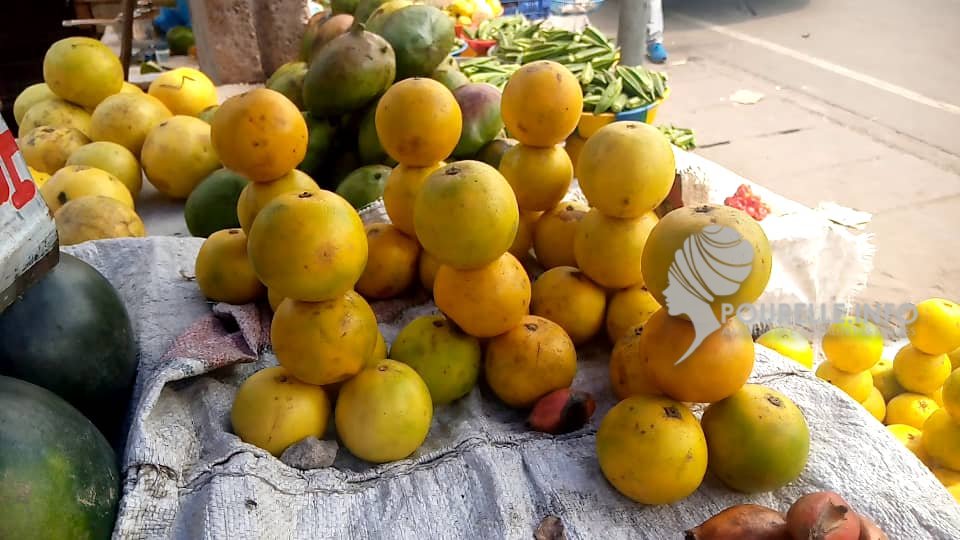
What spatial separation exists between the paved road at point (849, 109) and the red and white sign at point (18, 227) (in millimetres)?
3776

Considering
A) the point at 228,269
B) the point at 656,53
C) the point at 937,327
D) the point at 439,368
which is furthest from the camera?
the point at 656,53

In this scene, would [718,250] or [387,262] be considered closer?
[718,250]

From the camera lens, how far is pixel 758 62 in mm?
7840

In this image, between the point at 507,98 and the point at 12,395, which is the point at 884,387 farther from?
the point at 12,395

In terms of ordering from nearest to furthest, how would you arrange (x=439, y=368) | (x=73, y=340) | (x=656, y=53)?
(x=73, y=340) < (x=439, y=368) < (x=656, y=53)

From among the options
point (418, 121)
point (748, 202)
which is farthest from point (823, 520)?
point (748, 202)

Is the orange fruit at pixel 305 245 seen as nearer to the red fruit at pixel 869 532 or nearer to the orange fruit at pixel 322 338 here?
the orange fruit at pixel 322 338

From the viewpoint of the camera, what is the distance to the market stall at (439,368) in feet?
4.33

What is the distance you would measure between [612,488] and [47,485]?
3.48 ft

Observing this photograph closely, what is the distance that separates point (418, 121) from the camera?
1.74 meters

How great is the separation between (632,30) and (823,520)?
17.5 feet

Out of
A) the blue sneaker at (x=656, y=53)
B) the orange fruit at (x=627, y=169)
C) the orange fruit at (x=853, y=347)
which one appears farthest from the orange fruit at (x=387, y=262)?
the blue sneaker at (x=656, y=53)

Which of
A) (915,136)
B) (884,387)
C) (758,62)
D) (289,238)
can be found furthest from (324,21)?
(758,62)

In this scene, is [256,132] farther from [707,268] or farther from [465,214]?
Answer: [707,268]
